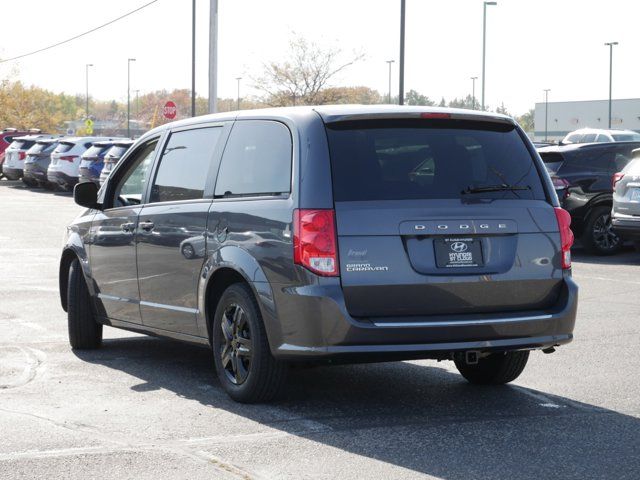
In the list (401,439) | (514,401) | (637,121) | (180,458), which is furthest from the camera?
(637,121)

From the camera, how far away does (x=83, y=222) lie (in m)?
9.17

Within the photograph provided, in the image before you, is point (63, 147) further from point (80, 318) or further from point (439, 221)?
point (439, 221)

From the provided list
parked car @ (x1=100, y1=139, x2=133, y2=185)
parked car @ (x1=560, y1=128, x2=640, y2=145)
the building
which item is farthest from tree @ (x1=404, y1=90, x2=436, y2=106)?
parked car @ (x1=100, y1=139, x2=133, y2=185)

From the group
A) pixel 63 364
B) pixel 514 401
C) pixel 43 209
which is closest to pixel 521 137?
pixel 514 401

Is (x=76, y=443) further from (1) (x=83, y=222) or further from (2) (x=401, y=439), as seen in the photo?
(1) (x=83, y=222)

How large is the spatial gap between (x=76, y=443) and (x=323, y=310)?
1.43 meters

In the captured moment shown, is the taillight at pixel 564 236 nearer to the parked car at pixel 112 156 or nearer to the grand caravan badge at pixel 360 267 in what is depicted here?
the grand caravan badge at pixel 360 267

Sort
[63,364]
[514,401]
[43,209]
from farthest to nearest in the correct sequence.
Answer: [43,209]
[63,364]
[514,401]

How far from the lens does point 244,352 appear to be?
702 cm

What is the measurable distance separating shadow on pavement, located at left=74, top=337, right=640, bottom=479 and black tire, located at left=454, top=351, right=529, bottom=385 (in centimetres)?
8

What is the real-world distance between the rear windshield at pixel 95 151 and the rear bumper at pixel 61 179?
1.25m

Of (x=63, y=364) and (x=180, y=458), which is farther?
(x=63, y=364)

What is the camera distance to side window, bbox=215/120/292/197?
22.5ft

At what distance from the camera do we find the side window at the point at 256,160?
22.5 ft
